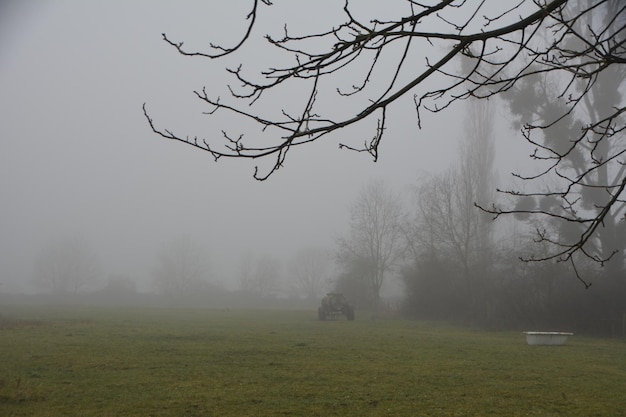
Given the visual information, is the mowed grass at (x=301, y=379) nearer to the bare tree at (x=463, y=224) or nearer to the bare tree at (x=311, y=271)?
the bare tree at (x=463, y=224)

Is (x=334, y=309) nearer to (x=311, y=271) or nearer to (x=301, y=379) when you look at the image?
(x=301, y=379)

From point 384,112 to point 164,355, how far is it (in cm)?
1020

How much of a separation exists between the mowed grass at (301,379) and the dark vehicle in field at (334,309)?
1428 centimetres

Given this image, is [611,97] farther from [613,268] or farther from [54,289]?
[54,289]

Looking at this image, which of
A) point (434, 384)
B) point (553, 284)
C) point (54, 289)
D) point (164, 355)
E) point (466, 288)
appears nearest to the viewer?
point (434, 384)

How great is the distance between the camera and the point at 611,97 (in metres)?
21.1

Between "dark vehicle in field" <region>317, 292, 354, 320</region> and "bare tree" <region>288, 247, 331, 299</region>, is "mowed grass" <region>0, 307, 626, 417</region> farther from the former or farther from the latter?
"bare tree" <region>288, 247, 331, 299</region>

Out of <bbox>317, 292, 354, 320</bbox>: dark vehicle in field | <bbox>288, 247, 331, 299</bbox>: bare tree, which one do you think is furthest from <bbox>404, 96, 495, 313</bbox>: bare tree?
<bbox>288, 247, 331, 299</bbox>: bare tree

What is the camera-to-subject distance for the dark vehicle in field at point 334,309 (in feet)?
92.9

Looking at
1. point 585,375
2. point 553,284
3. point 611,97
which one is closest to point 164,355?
point 585,375

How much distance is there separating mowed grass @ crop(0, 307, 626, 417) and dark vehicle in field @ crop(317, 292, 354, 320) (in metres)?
14.3

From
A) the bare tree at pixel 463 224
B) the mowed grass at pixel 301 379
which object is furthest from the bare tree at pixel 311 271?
the mowed grass at pixel 301 379

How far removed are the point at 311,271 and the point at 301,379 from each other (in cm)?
8271

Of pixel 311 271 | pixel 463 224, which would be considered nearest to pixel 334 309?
pixel 463 224
